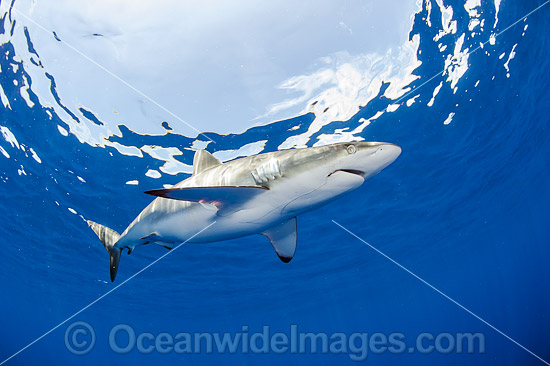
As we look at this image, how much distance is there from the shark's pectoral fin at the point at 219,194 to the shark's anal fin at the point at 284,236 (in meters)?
1.10

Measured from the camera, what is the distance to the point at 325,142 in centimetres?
1161

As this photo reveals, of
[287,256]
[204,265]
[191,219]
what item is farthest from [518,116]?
[204,265]

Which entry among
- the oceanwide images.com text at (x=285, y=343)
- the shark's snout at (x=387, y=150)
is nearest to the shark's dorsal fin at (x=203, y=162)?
the shark's snout at (x=387, y=150)

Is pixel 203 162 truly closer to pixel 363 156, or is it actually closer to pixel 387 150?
pixel 363 156

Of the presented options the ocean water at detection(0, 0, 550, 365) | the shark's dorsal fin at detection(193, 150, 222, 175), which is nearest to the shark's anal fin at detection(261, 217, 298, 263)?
the shark's dorsal fin at detection(193, 150, 222, 175)

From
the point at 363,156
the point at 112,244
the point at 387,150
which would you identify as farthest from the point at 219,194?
the point at 112,244

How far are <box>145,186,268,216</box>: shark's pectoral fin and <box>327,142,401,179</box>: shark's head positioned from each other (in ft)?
2.83

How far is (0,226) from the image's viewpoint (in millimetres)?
19047

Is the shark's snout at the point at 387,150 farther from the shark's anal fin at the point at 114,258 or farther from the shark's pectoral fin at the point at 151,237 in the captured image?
the shark's anal fin at the point at 114,258

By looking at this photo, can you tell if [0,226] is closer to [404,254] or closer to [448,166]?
[448,166]

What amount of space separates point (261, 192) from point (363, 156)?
118 centimetres

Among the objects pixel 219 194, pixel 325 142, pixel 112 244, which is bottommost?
pixel 219 194

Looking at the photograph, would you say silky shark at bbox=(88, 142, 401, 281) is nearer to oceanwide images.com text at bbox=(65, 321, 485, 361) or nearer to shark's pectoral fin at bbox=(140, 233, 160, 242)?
shark's pectoral fin at bbox=(140, 233, 160, 242)

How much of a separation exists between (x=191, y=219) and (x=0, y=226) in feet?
70.6
